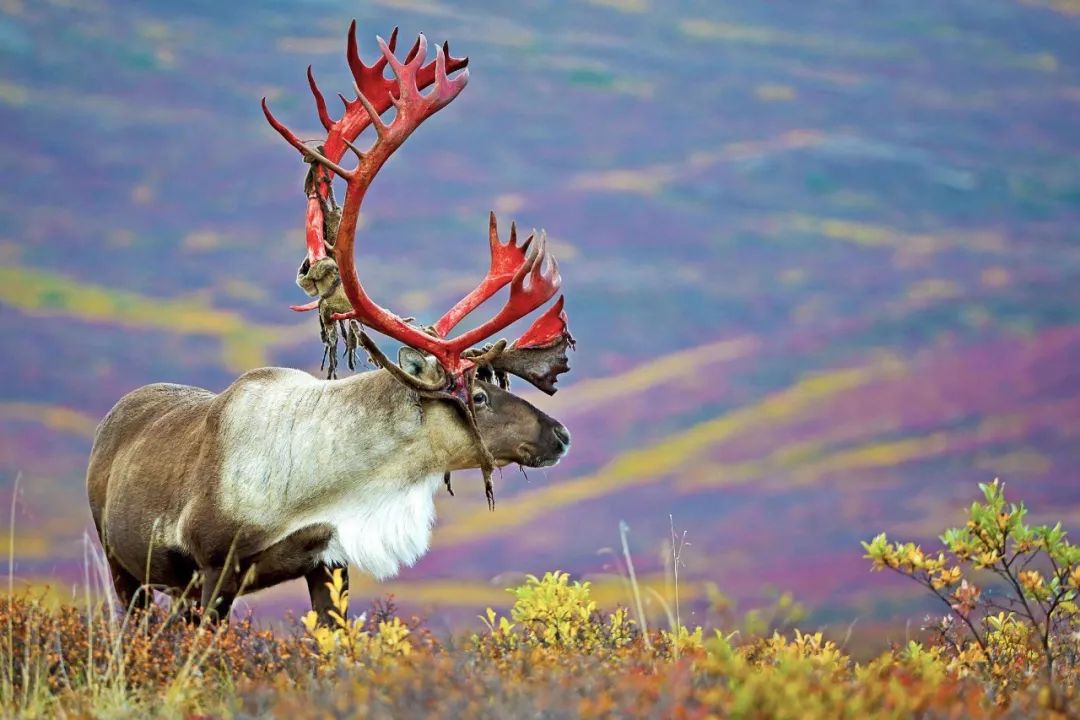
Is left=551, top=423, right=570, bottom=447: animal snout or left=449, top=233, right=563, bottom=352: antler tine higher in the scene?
left=449, top=233, right=563, bottom=352: antler tine

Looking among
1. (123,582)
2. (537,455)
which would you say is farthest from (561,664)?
(123,582)

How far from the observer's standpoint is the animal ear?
21.5ft

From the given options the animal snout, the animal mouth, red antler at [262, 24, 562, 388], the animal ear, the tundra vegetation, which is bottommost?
the tundra vegetation

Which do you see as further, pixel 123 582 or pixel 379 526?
pixel 123 582

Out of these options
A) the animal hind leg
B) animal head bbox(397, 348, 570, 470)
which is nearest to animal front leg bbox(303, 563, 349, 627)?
animal head bbox(397, 348, 570, 470)

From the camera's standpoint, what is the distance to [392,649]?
16.0ft

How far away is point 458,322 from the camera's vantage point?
6.98 meters

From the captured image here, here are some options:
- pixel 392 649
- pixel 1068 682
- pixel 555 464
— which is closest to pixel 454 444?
pixel 555 464

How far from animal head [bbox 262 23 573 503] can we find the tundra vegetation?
2.51 feet

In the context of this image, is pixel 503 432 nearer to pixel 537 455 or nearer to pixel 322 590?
pixel 537 455

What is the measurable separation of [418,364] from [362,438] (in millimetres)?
482

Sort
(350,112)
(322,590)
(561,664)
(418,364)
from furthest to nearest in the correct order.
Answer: (350,112)
(322,590)
(418,364)
(561,664)

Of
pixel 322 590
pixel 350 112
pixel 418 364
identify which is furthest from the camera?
pixel 350 112

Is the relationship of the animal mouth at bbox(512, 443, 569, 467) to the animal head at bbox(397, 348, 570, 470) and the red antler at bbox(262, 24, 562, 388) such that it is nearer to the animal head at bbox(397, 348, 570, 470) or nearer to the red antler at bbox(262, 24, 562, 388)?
the animal head at bbox(397, 348, 570, 470)
